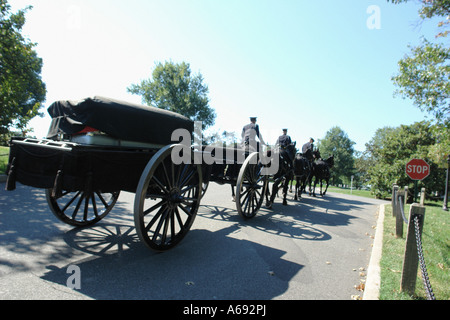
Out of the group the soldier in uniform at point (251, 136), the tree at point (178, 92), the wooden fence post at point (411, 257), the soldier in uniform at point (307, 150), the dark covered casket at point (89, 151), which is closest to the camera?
the dark covered casket at point (89, 151)

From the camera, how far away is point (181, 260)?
377 centimetres

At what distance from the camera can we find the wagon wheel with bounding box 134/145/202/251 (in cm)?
333

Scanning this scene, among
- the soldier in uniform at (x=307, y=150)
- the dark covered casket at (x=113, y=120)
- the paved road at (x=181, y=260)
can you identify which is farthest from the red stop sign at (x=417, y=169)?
the dark covered casket at (x=113, y=120)

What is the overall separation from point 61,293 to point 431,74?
1162 cm

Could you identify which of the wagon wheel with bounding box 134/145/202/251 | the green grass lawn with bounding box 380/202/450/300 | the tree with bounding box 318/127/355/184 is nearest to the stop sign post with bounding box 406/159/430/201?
the green grass lawn with bounding box 380/202/450/300

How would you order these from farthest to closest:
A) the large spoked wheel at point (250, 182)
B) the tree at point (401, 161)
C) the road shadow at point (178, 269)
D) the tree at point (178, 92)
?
the tree at point (178, 92), the tree at point (401, 161), the large spoked wheel at point (250, 182), the road shadow at point (178, 269)

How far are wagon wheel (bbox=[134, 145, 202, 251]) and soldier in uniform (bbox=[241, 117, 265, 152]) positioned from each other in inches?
121

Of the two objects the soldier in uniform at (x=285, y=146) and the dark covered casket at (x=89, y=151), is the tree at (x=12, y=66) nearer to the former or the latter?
the dark covered casket at (x=89, y=151)

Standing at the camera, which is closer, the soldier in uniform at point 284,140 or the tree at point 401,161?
the soldier in uniform at point 284,140

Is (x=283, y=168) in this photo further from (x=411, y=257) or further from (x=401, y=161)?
(x=401, y=161)

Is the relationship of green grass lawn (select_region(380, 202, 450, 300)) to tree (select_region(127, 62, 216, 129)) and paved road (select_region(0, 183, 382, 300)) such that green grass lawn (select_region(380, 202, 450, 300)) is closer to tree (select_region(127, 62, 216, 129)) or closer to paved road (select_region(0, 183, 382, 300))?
paved road (select_region(0, 183, 382, 300))

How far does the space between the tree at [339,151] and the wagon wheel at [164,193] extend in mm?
59437

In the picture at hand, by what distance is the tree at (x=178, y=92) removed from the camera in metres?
34.1

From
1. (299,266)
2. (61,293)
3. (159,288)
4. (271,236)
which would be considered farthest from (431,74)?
(61,293)
